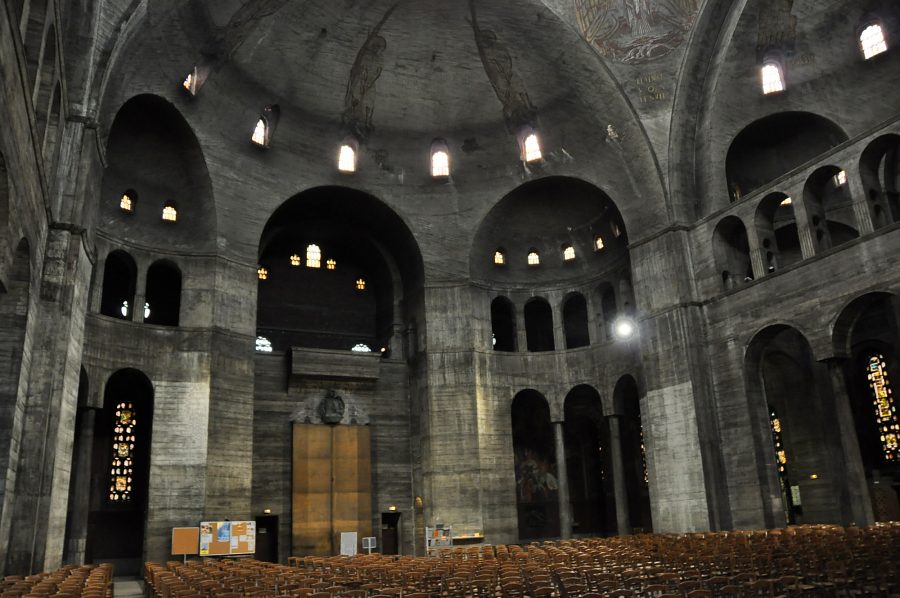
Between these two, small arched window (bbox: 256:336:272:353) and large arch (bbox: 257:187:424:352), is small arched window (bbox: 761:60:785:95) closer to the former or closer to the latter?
large arch (bbox: 257:187:424:352)

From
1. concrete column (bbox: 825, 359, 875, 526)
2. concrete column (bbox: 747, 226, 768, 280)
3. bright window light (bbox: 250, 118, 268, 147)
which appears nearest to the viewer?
concrete column (bbox: 825, 359, 875, 526)

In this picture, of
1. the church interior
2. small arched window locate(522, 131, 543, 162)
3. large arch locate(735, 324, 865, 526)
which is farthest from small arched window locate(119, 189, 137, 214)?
large arch locate(735, 324, 865, 526)

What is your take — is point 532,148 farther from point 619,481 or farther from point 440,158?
point 619,481

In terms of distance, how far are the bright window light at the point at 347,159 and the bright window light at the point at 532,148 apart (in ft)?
27.3

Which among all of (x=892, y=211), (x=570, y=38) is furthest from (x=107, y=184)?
(x=892, y=211)

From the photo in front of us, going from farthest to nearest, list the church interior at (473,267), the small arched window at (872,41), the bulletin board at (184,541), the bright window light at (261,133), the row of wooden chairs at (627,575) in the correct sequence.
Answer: the bright window light at (261,133) < the small arched window at (872,41) < the church interior at (473,267) < the bulletin board at (184,541) < the row of wooden chairs at (627,575)

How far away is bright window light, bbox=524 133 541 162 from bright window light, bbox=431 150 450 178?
3909 millimetres

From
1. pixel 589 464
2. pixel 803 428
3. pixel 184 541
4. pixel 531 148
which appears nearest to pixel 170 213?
pixel 184 541

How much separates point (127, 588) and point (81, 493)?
17.1ft

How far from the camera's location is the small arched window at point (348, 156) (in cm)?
3431

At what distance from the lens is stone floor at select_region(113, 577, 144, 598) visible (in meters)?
20.3

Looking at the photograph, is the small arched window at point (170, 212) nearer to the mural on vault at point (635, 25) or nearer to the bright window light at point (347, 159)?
the bright window light at point (347, 159)

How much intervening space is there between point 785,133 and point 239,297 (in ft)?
81.7

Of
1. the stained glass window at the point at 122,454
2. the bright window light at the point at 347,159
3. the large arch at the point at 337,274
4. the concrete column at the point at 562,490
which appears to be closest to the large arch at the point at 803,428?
the concrete column at the point at 562,490
